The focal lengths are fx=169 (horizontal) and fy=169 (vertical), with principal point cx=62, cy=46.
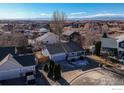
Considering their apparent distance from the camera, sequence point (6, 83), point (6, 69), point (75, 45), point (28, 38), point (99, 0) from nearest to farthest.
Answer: point (99, 0), point (6, 83), point (6, 69), point (28, 38), point (75, 45)

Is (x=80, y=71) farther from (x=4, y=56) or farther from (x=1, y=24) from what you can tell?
(x=1, y=24)

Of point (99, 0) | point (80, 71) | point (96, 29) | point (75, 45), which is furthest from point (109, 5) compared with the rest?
point (75, 45)

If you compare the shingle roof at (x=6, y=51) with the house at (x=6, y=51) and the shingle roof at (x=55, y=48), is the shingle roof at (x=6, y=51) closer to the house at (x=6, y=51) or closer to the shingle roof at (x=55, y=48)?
the house at (x=6, y=51)

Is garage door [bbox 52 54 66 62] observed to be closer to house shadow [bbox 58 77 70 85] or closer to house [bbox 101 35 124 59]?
house shadow [bbox 58 77 70 85]

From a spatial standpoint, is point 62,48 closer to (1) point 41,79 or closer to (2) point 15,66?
(1) point 41,79

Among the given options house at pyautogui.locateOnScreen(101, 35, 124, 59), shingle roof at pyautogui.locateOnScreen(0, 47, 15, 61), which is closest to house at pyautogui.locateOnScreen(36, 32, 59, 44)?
shingle roof at pyautogui.locateOnScreen(0, 47, 15, 61)
